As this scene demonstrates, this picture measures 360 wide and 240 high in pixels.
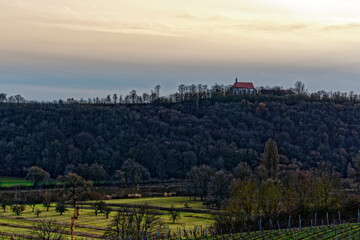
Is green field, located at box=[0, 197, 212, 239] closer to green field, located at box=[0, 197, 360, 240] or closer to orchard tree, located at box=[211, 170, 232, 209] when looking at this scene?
green field, located at box=[0, 197, 360, 240]

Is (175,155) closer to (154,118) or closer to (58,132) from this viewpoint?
(154,118)

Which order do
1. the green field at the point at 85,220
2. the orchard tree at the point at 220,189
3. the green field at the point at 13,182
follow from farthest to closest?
1. the green field at the point at 13,182
2. the orchard tree at the point at 220,189
3. the green field at the point at 85,220

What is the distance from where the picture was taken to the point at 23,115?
17388 cm

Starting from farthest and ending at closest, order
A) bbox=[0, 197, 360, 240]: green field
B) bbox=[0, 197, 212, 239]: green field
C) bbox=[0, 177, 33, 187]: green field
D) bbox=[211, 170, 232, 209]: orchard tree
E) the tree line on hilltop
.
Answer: the tree line on hilltop, bbox=[0, 177, 33, 187]: green field, bbox=[211, 170, 232, 209]: orchard tree, bbox=[0, 197, 212, 239]: green field, bbox=[0, 197, 360, 240]: green field

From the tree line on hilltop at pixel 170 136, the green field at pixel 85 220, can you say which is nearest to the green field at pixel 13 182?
the tree line on hilltop at pixel 170 136

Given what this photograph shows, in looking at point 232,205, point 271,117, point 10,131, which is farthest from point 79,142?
point 232,205

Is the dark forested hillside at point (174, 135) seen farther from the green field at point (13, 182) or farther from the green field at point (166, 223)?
the green field at point (166, 223)

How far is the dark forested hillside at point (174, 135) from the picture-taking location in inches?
5910

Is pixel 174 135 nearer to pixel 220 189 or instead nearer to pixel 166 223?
pixel 220 189

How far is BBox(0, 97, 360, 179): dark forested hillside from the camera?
150125mm

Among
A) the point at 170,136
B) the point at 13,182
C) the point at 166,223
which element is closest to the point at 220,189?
the point at 166,223

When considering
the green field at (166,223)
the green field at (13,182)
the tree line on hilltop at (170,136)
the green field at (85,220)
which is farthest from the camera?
the tree line on hilltop at (170,136)

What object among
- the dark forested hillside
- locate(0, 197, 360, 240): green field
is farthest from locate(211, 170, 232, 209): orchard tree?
the dark forested hillside

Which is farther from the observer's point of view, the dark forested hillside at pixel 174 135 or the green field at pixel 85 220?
the dark forested hillside at pixel 174 135
